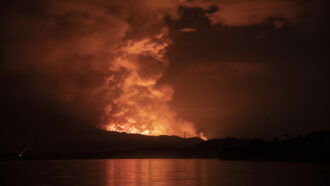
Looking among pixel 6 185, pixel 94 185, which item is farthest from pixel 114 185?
pixel 6 185

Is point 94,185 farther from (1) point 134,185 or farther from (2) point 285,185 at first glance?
(2) point 285,185

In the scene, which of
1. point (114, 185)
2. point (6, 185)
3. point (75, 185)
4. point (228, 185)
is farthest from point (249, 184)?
point (6, 185)

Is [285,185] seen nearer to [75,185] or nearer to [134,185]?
[134,185]

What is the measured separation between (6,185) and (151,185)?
27.0 meters

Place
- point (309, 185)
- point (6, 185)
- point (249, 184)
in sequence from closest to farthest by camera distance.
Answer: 1. point (309, 185)
2. point (249, 184)
3. point (6, 185)

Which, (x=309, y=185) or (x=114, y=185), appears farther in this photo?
(x=114, y=185)

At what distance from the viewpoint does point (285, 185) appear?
58156 millimetres

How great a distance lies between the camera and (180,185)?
58.6 m

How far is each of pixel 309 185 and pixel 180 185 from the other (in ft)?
67.4

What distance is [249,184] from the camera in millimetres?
60062

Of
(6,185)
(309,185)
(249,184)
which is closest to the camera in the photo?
(309,185)

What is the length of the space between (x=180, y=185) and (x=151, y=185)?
5124 mm

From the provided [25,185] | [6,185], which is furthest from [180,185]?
[6,185]

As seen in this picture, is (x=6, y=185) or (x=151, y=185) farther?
(x=6, y=185)
